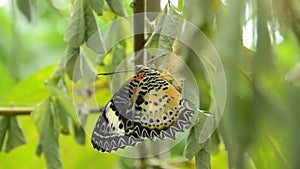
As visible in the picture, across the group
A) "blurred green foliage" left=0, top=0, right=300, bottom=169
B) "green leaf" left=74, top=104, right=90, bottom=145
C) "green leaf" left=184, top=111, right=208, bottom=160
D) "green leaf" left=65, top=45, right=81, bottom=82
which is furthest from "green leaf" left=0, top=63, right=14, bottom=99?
"green leaf" left=184, top=111, right=208, bottom=160

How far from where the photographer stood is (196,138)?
1.55 ft

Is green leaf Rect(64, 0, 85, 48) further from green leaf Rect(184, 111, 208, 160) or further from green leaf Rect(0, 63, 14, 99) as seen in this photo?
green leaf Rect(0, 63, 14, 99)

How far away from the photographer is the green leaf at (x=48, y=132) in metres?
0.71

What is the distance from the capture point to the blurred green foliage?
257 millimetres

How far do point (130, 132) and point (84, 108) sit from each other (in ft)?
1.11

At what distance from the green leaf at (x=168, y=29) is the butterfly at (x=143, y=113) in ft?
0.08

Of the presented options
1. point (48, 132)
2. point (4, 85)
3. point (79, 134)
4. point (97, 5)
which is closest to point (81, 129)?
point (79, 134)

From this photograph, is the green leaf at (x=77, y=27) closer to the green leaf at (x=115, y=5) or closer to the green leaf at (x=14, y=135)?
the green leaf at (x=115, y=5)

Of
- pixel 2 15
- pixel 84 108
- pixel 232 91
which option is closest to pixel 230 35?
pixel 232 91

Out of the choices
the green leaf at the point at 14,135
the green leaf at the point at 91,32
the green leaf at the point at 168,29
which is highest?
the green leaf at the point at 168,29

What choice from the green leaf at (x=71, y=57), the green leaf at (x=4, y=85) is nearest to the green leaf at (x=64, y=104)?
the green leaf at (x=71, y=57)

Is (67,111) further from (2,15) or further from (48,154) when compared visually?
(2,15)

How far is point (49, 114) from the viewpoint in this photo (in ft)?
2.48

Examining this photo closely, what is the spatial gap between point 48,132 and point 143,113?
0.83 feet
